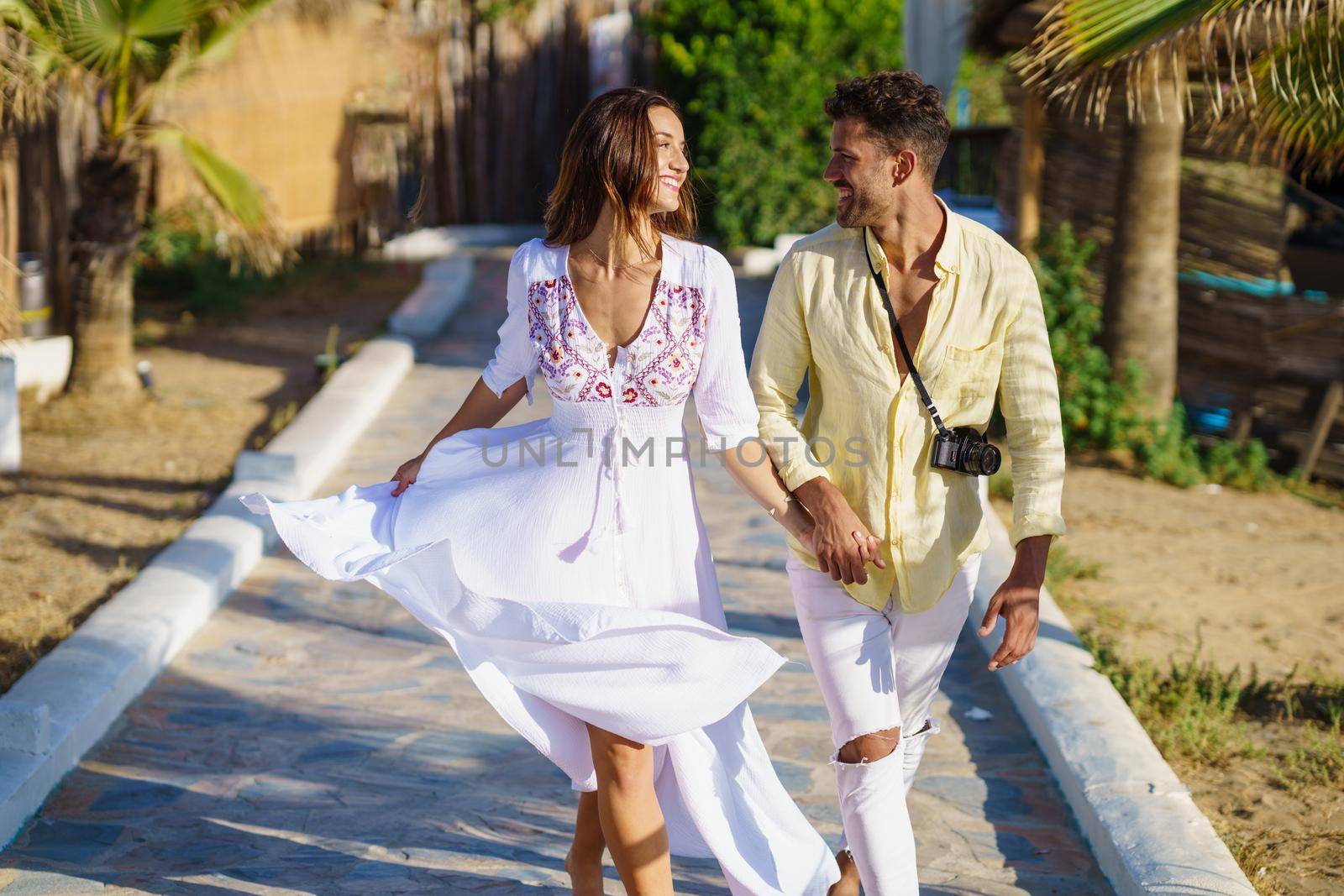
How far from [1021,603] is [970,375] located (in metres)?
0.49

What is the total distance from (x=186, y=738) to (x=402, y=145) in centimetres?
1258

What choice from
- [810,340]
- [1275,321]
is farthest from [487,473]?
[1275,321]

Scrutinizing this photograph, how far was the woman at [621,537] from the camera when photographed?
9.29 feet

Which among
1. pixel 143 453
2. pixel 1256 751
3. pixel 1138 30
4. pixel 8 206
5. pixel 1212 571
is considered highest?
pixel 1138 30

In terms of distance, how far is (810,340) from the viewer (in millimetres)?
3027


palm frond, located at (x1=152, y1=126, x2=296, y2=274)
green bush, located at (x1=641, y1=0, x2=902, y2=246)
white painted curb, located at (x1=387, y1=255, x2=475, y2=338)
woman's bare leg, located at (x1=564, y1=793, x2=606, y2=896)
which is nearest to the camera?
woman's bare leg, located at (x1=564, y1=793, x2=606, y2=896)

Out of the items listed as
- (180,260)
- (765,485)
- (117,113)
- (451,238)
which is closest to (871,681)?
(765,485)

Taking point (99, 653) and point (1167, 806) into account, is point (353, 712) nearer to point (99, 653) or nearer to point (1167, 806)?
point (99, 653)

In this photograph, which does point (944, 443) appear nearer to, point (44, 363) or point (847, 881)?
point (847, 881)

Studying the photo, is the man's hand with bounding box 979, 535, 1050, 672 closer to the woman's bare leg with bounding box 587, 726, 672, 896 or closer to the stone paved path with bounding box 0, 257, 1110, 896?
the woman's bare leg with bounding box 587, 726, 672, 896

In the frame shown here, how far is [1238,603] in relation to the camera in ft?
20.4

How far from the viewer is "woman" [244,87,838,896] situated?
9.29ft

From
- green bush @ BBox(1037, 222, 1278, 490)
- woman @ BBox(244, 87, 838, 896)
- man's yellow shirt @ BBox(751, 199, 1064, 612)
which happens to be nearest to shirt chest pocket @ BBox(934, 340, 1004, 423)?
man's yellow shirt @ BBox(751, 199, 1064, 612)

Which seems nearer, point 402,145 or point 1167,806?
point 1167,806
